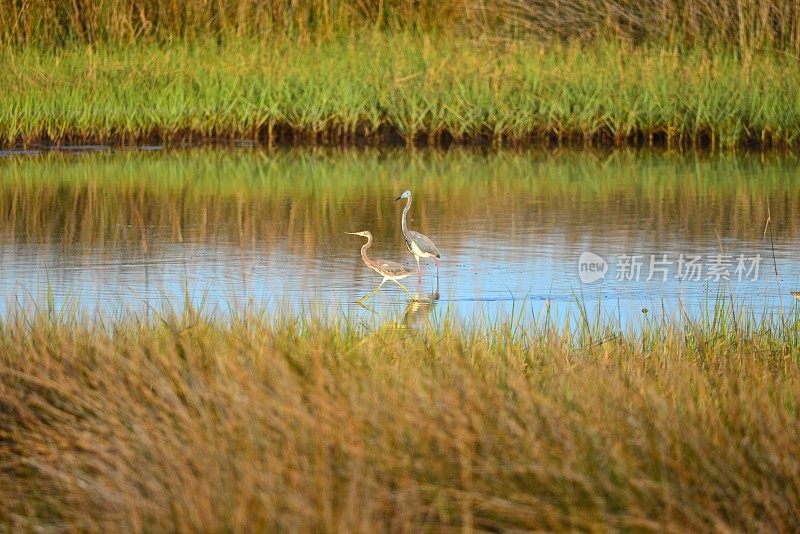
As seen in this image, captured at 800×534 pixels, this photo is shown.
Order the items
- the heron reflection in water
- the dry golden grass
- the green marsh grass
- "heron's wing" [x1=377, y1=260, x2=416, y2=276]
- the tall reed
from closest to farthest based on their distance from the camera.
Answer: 1. the dry golden grass
2. the heron reflection in water
3. "heron's wing" [x1=377, y1=260, x2=416, y2=276]
4. the green marsh grass
5. the tall reed

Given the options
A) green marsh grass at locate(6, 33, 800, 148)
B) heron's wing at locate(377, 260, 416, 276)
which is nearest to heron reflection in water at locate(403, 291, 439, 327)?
heron's wing at locate(377, 260, 416, 276)

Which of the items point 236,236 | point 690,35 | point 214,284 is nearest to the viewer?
point 214,284

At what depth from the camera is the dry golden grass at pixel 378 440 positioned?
3.11m

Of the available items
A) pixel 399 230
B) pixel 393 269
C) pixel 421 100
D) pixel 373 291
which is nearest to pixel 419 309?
pixel 393 269

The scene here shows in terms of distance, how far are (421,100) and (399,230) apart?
5.00 meters

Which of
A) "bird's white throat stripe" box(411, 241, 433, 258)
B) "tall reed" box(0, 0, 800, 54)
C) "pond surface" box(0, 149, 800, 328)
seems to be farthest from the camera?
"tall reed" box(0, 0, 800, 54)

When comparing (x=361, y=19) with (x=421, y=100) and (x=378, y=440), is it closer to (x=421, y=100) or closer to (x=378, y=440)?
(x=421, y=100)

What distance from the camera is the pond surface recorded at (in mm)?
6711

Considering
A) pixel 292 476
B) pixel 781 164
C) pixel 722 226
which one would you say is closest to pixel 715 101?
pixel 781 164

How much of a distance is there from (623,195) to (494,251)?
2.58m

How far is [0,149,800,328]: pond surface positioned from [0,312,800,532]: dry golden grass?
1.21 metres

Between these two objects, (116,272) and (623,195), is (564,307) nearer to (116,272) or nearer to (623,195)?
(116,272)

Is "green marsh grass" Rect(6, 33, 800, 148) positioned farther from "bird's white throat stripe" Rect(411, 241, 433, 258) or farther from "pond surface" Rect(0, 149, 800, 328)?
"bird's white throat stripe" Rect(411, 241, 433, 258)

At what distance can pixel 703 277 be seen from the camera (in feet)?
23.5
